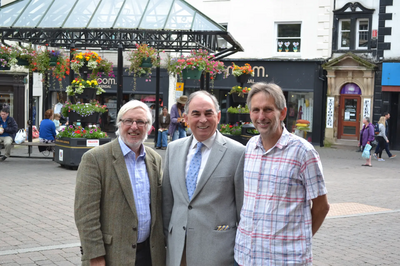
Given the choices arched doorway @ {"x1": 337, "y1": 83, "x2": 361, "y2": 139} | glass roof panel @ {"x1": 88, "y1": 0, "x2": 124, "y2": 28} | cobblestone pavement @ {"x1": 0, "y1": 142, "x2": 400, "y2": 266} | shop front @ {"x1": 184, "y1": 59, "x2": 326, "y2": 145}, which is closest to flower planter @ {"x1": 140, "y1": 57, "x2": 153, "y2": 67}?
glass roof panel @ {"x1": 88, "y1": 0, "x2": 124, "y2": 28}

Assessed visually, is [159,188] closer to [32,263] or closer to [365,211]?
[32,263]

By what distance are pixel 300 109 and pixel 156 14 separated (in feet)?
40.3

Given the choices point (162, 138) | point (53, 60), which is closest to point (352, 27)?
point (162, 138)

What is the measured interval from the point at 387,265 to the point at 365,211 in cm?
340

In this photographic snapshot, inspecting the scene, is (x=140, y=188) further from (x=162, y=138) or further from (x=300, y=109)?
(x=300, y=109)

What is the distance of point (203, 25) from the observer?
15.5 meters

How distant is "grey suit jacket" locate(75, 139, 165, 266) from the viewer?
3.42 m

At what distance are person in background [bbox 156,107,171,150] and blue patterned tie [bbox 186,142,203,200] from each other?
15951 millimetres

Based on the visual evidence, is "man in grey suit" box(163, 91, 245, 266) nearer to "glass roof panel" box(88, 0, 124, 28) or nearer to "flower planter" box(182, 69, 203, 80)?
"flower planter" box(182, 69, 203, 80)

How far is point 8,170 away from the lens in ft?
45.2

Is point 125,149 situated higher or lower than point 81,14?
lower

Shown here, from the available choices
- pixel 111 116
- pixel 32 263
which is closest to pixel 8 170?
pixel 32 263

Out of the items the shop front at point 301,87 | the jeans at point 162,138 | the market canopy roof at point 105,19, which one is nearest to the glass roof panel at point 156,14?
the market canopy roof at point 105,19

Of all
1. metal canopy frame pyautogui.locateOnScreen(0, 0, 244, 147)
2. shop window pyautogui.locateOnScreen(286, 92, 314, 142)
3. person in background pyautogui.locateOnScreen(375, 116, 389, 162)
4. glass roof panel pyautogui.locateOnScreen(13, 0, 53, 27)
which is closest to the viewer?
metal canopy frame pyautogui.locateOnScreen(0, 0, 244, 147)
